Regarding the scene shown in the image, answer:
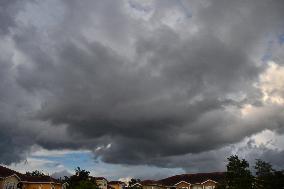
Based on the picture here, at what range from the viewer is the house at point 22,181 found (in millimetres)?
100250

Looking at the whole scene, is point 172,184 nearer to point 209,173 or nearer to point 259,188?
point 209,173

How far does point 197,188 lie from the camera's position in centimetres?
10769

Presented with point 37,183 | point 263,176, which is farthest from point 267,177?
point 37,183

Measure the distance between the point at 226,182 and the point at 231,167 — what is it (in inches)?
133

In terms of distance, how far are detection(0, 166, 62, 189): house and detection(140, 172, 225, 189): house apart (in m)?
27.1

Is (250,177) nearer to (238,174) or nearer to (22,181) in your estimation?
(238,174)

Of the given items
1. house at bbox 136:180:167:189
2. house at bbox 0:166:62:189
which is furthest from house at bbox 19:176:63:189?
house at bbox 136:180:167:189

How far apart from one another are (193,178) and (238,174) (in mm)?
50118

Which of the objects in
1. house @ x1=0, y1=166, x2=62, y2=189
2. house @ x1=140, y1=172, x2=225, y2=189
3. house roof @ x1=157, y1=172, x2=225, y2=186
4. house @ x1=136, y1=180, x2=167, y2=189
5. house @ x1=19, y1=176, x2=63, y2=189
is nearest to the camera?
house @ x1=0, y1=166, x2=62, y2=189

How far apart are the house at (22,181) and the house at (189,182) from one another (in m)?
27.1

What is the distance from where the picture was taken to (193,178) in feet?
368

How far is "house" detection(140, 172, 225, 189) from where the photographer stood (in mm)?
106188

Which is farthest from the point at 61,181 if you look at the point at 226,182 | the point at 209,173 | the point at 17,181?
the point at 226,182

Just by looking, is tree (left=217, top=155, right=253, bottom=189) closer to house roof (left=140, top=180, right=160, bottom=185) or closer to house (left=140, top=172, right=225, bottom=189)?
house (left=140, top=172, right=225, bottom=189)
